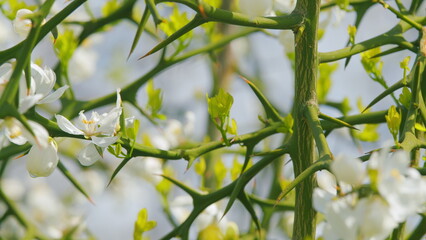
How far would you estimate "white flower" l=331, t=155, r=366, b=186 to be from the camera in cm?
72

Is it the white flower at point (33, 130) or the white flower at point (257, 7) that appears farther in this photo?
the white flower at point (257, 7)

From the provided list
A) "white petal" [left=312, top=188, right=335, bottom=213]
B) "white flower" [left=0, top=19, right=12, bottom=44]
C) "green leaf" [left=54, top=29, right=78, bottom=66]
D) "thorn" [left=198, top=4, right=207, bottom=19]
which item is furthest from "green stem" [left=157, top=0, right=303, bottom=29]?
"white flower" [left=0, top=19, right=12, bottom=44]

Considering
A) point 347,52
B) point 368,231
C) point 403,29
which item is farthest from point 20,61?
point 403,29

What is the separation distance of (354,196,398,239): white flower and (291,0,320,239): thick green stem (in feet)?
0.87


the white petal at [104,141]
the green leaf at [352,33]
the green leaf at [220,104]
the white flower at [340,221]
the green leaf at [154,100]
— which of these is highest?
the green leaf at [352,33]

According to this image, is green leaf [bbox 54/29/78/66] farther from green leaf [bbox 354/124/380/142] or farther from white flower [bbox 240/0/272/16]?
green leaf [bbox 354/124/380/142]

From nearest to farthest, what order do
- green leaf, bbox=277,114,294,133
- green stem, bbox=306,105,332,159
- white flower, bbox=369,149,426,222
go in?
white flower, bbox=369,149,426,222, green stem, bbox=306,105,332,159, green leaf, bbox=277,114,294,133

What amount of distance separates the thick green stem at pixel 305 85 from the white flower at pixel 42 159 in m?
0.33

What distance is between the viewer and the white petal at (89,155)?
98cm

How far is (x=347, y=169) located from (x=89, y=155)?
0.40 m

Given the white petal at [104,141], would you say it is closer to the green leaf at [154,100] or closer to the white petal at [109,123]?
the white petal at [109,123]

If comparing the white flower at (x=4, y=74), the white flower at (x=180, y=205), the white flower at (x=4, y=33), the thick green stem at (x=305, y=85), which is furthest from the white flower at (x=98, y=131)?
the white flower at (x=4, y=33)

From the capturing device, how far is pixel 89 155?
38.9 inches

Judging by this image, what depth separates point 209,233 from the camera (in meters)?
1.00
